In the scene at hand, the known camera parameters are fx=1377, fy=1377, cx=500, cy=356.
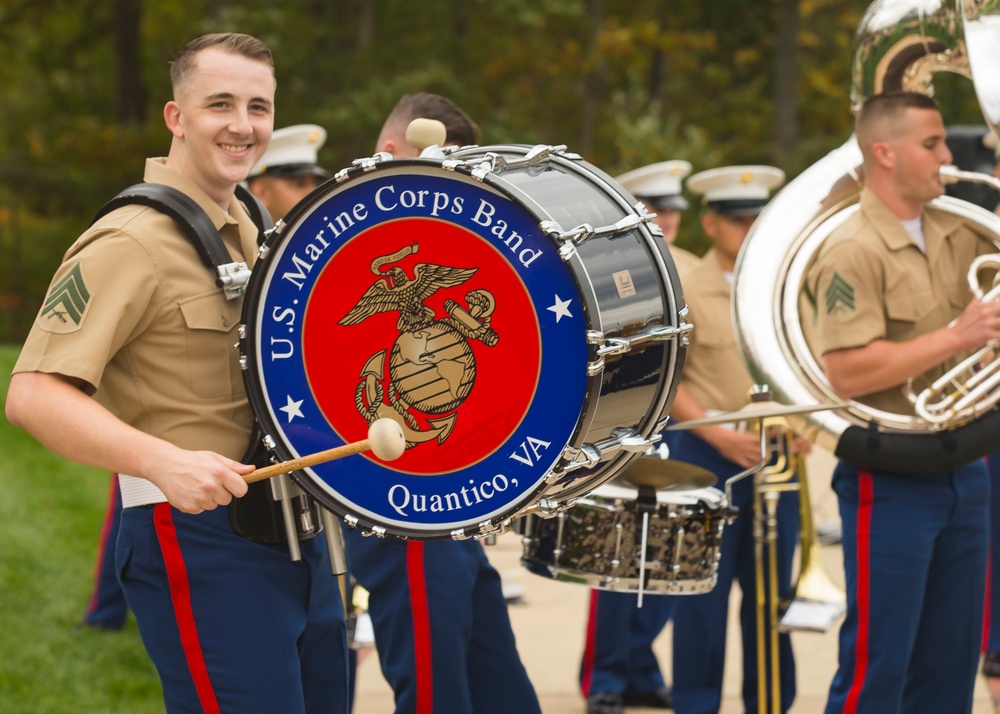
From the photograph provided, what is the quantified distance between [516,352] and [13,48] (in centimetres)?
2112

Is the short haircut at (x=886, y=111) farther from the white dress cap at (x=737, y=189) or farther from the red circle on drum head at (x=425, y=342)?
the red circle on drum head at (x=425, y=342)

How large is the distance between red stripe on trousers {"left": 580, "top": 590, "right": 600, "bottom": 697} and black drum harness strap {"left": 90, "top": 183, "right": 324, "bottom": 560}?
2451 millimetres

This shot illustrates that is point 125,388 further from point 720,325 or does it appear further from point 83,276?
point 720,325

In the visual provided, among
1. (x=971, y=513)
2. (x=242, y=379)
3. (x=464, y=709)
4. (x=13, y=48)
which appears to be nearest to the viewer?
(x=242, y=379)

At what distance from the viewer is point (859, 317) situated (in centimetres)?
361

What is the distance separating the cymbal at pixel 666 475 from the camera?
3.52 m

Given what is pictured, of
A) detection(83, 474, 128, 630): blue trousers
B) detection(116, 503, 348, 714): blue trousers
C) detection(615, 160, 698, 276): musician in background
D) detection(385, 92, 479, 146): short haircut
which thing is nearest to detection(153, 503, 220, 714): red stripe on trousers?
detection(116, 503, 348, 714): blue trousers

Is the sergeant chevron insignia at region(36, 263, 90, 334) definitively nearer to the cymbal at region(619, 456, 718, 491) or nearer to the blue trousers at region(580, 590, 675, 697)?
the cymbal at region(619, 456, 718, 491)

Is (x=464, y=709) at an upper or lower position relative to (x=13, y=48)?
lower

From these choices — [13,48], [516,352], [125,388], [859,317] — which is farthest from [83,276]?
[13,48]

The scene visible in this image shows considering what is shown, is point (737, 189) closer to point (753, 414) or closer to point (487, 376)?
point (753, 414)

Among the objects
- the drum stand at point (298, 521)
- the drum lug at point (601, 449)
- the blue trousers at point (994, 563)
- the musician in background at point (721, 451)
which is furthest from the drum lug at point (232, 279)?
the blue trousers at point (994, 563)

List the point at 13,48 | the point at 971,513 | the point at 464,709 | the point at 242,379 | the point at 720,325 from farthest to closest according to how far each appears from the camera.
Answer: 1. the point at 13,48
2. the point at 720,325
3. the point at 971,513
4. the point at 464,709
5. the point at 242,379

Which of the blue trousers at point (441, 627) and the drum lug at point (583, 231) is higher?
the drum lug at point (583, 231)
